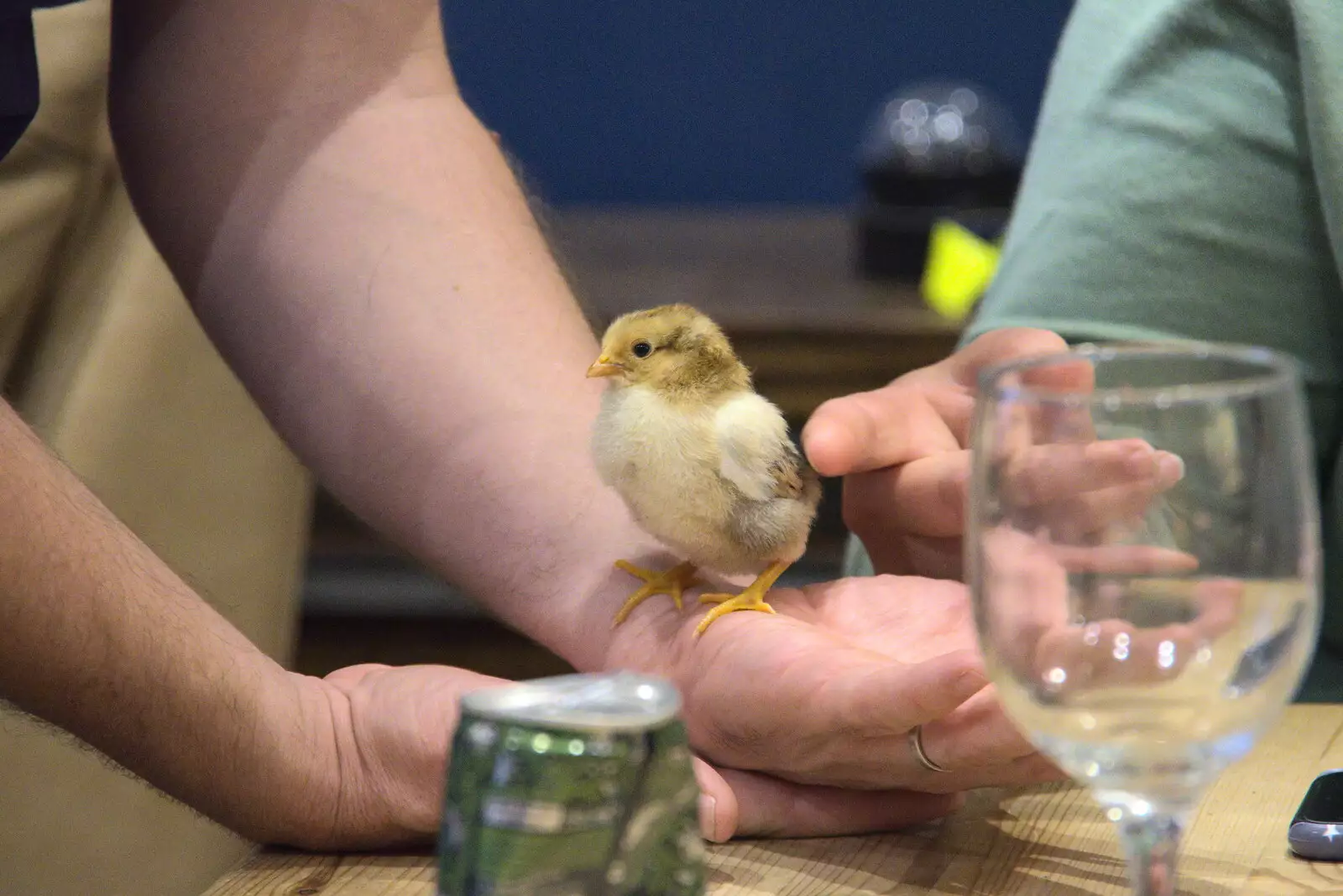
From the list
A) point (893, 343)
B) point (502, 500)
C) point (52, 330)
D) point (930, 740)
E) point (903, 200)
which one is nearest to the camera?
point (930, 740)

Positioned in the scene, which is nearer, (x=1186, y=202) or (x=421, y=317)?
(x=421, y=317)

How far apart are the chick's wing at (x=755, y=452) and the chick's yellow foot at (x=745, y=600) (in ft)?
0.15

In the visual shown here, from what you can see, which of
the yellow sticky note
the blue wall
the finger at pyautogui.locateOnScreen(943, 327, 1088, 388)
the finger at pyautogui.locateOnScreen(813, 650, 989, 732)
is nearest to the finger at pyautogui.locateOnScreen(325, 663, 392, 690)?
the finger at pyautogui.locateOnScreen(813, 650, 989, 732)

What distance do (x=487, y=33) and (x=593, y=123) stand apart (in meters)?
0.27

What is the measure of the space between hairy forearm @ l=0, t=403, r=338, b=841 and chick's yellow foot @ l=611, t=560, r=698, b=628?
190 millimetres

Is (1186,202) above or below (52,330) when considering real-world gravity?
above

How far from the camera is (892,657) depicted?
79 cm

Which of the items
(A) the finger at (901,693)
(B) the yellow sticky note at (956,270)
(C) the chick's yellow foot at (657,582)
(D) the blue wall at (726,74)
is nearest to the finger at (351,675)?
(C) the chick's yellow foot at (657,582)

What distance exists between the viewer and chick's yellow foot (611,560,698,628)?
88 centimetres

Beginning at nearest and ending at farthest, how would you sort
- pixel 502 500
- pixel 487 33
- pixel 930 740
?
pixel 930 740 → pixel 502 500 → pixel 487 33

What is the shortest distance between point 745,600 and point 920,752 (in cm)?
17

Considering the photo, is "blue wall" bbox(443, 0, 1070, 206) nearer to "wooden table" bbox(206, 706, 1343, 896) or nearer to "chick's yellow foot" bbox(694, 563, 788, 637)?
"chick's yellow foot" bbox(694, 563, 788, 637)

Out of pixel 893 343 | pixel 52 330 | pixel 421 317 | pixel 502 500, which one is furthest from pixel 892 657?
pixel 893 343

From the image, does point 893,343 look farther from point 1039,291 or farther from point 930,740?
point 930,740
